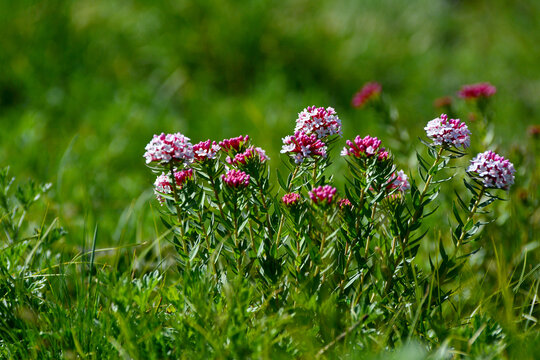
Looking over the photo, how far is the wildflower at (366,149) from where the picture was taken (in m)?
1.55

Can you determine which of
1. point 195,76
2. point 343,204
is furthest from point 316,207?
point 195,76

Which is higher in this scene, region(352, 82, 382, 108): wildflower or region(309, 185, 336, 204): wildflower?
region(352, 82, 382, 108): wildflower

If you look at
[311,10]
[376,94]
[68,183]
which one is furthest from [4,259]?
[311,10]

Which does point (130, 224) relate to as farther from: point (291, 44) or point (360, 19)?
point (360, 19)

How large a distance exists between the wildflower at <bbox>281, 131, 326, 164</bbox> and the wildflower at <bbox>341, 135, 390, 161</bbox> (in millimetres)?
77

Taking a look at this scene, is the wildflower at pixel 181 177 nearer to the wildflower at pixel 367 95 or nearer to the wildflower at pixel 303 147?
the wildflower at pixel 303 147

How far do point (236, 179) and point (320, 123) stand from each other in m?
0.30

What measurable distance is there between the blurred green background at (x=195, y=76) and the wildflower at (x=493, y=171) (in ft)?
5.94

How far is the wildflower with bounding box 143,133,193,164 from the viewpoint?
1475 millimetres

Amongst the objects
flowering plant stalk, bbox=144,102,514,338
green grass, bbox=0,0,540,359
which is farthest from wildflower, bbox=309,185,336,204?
green grass, bbox=0,0,540,359

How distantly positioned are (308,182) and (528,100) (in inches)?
179

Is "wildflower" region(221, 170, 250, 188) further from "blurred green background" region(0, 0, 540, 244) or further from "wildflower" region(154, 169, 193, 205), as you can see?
"blurred green background" region(0, 0, 540, 244)

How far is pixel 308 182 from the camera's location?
5.41 feet

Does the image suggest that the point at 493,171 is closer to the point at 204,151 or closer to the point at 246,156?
the point at 246,156
